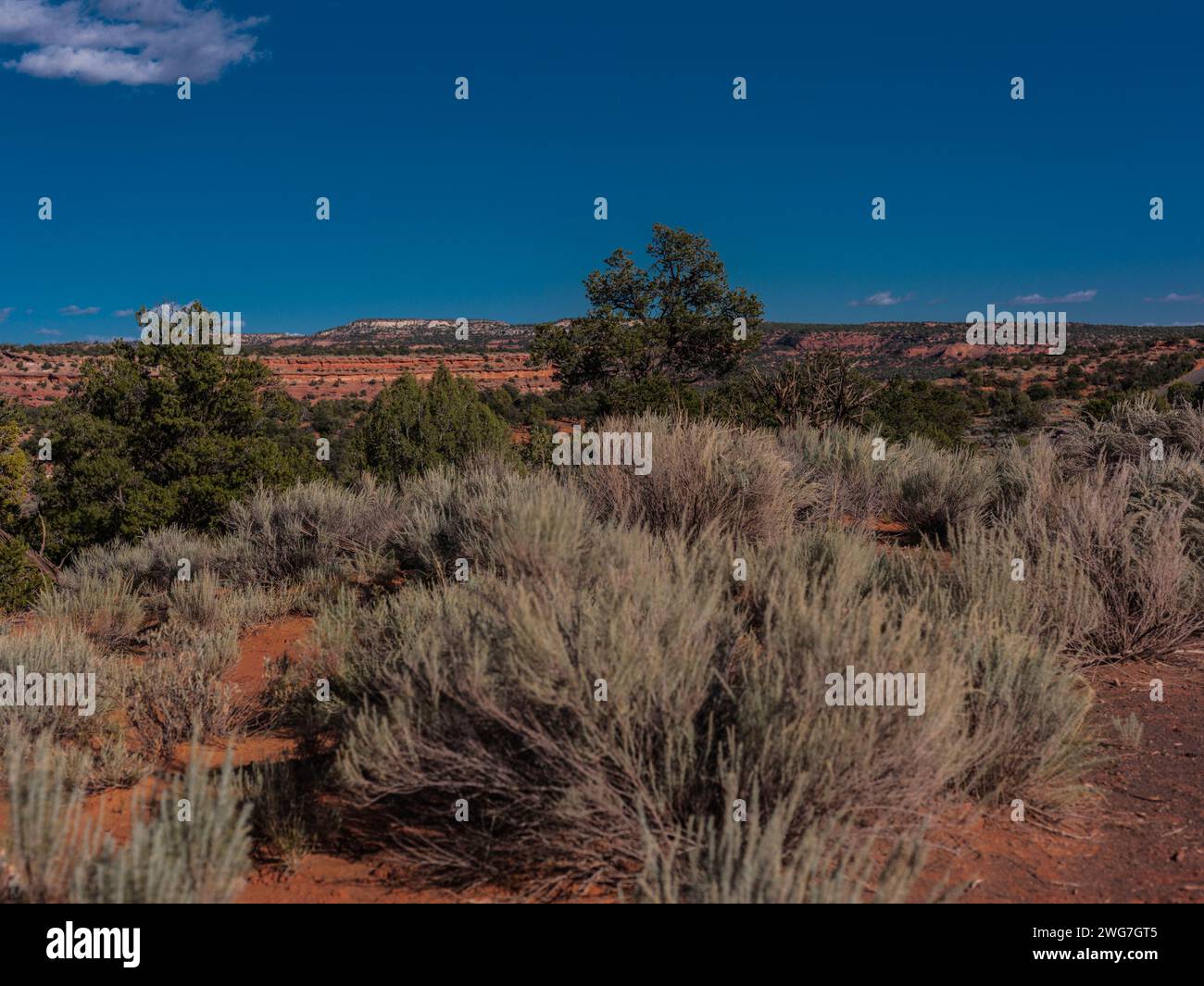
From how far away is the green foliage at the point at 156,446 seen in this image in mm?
11273

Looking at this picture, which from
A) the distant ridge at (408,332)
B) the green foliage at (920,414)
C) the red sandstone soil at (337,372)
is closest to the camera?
the green foliage at (920,414)

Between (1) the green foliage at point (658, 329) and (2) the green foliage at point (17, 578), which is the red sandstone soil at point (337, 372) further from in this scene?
(2) the green foliage at point (17, 578)

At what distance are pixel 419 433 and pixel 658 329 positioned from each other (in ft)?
28.6

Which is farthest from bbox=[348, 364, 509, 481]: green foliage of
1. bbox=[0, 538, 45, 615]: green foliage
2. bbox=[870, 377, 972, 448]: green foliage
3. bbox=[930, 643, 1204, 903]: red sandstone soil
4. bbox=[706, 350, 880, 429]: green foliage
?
bbox=[870, 377, 972, 448]: green foliage

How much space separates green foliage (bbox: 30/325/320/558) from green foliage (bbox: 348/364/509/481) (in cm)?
148

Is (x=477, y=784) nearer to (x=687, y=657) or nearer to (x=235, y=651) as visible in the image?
(x=687, y=657)

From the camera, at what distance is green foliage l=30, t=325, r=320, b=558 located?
37.0ft

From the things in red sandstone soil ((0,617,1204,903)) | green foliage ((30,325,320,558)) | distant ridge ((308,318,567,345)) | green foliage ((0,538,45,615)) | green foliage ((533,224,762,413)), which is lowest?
red sandstone soil ((0,617,1204,903))

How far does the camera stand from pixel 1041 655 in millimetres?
3664

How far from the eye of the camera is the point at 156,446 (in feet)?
40.3

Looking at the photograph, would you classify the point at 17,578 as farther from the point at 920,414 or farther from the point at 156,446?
the point at 920,414

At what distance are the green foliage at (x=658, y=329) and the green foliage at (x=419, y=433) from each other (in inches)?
233

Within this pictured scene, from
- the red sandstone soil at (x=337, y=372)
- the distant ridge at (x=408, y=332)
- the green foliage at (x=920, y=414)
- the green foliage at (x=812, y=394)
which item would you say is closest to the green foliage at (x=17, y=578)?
the green foliage at (x=812, y=394)

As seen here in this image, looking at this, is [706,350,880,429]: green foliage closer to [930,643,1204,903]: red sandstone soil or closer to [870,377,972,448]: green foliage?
[870,377,972,448]: green foliage
